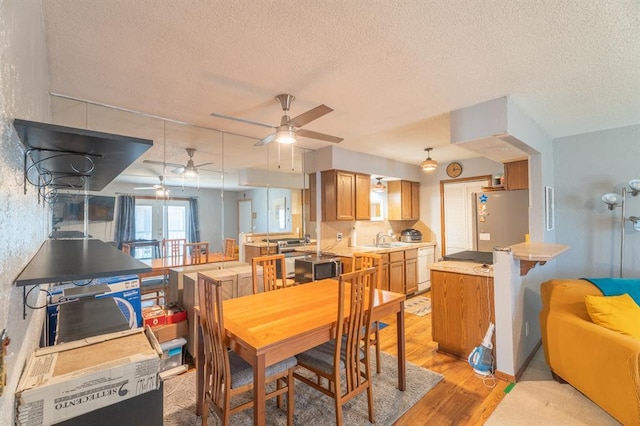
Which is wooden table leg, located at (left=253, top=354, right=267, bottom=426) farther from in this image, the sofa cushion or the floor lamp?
the floor lamp

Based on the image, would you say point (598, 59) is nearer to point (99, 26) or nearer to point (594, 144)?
point (594, 144)

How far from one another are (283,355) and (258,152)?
2.80 m

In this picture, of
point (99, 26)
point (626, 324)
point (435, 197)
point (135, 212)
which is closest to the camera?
point (99, 26)

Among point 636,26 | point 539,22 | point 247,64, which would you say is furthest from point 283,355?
point 636,26

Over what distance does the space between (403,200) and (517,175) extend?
6.84 feet

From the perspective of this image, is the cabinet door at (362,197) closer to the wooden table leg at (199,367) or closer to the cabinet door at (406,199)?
the cabinet door at (406,199)

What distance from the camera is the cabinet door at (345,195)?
4352 mm

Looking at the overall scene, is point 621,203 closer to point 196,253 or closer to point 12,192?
point 196,253

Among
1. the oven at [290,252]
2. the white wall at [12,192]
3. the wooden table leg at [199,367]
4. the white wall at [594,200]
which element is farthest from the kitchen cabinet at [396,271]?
the white wall at [12,192]

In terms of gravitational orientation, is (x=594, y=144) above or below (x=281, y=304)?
above

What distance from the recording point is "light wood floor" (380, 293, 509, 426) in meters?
2.03

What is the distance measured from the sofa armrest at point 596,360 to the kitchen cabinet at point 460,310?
1.56ft

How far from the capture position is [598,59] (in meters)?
1.98

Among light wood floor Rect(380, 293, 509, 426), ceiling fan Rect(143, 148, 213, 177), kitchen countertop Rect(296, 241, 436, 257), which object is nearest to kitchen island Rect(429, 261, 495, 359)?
light wood floor Rect(380, 293, 509, 426)
